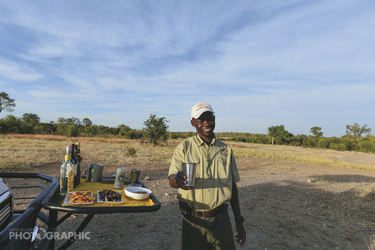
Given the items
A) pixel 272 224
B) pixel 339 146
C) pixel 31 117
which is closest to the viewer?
pixel 272 224

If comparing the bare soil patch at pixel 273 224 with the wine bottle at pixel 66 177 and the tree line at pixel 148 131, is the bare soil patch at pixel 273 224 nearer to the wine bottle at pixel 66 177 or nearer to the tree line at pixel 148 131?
the wine bottle at pixel 66 177

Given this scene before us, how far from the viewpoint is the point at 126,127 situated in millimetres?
46062

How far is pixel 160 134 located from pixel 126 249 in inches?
780

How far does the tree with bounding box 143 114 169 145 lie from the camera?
2286cm

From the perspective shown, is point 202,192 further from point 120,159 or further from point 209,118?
point 120,159

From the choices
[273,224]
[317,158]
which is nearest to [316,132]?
[317,158]

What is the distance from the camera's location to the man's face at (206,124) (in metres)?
2.09

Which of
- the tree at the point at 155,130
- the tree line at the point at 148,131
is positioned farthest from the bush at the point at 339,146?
the tree at the point at 155,130

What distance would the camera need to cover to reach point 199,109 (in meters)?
2.07

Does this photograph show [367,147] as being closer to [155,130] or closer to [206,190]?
[155,130]

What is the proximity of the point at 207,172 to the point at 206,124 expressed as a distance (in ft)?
1.43

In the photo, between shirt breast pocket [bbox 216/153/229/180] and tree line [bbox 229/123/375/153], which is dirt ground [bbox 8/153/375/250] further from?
tree line [bbox 229/123/375/153]

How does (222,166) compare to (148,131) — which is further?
(148,131)

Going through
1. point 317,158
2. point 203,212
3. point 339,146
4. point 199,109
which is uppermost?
point 199,109
